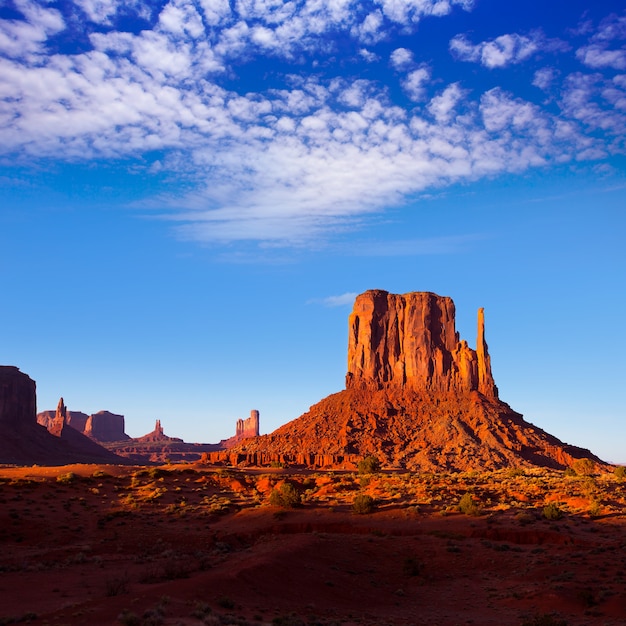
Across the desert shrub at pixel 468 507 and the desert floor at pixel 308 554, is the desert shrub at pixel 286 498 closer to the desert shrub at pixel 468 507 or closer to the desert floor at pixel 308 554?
the desert floor at pixel 308 554

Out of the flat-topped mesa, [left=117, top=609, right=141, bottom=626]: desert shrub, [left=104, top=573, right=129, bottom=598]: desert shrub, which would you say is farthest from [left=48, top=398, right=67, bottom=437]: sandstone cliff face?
[left=117, top=609, right=141, bottom=626]: desert shrub

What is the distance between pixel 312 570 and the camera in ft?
89.1

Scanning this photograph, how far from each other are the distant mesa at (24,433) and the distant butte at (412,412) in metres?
44.0

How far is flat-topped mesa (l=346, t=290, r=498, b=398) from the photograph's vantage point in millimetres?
109938

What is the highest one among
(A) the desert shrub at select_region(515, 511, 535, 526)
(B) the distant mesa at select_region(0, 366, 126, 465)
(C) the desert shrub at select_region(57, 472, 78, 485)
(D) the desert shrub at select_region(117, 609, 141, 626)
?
(B) the distant mesa at select_region(0, 366, 126, 465)

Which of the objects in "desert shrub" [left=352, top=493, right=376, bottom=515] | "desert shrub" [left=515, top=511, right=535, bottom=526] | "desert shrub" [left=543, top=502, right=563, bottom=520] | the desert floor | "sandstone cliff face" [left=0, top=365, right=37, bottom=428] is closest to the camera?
the desert floor

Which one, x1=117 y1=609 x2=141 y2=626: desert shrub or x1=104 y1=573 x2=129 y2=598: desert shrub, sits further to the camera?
x1=104 y1=573 x2=129 y2=598: desert shrub

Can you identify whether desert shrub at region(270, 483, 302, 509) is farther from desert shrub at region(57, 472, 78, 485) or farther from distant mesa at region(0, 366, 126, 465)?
distant mesa at region(0, 366, 126, 465)

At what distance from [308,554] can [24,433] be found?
127 metres

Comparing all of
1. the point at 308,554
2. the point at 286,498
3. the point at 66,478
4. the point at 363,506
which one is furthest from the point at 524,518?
the point at 66,478

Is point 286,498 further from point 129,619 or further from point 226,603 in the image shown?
point 129,619

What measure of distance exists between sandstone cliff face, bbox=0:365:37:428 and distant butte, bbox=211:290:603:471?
6109 centimetres

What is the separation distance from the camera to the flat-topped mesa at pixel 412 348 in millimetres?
109938

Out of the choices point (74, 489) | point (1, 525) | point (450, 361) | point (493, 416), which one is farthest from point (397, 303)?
point (1, 525)
